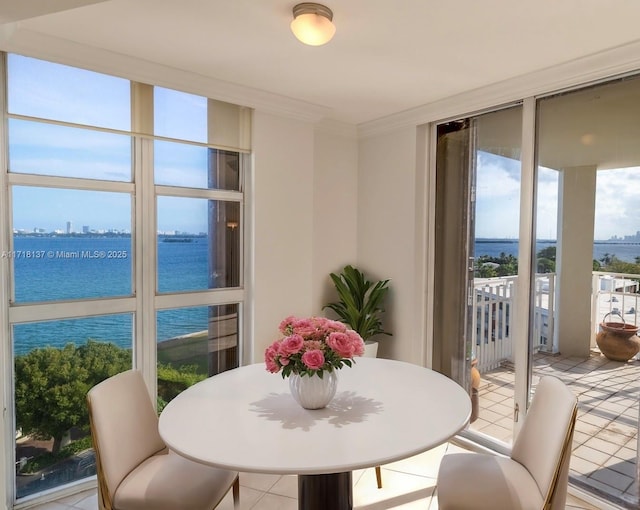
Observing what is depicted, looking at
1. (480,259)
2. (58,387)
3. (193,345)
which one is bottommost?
(58,387)

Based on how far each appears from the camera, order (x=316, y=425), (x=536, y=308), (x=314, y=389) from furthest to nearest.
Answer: (x=536, y=308) < (x=314, y=389) < (x=316, y=425)

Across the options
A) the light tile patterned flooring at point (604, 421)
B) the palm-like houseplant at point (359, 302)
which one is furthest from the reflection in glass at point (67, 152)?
the light tile patterned flooring at point (604, 421)

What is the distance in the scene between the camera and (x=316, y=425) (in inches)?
60.2

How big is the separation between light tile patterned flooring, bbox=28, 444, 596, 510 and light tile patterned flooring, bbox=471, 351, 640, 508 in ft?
0.61

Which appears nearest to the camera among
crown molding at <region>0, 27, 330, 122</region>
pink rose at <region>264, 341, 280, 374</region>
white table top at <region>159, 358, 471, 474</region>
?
white table top at <region>159, 358, 471, 474</region>

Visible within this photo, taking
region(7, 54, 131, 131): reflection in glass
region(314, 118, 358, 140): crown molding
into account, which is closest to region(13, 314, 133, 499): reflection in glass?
region(7, 54, 131, 131): reflection in glass

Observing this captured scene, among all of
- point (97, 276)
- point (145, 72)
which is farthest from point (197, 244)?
point (145, 72)

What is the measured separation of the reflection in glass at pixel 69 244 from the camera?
2246 mm

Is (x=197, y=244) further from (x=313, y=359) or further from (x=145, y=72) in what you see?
(x=313, y=359)

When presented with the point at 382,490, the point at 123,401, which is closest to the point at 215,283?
the point at 123,401

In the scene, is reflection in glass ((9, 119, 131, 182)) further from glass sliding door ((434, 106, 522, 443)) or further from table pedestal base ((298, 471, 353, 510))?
glass sliding door ((434, 106, 522, 443))

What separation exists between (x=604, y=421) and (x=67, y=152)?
3.44 meters

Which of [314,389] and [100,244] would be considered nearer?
[314,389]

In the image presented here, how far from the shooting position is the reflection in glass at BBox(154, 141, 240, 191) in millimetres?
2676
